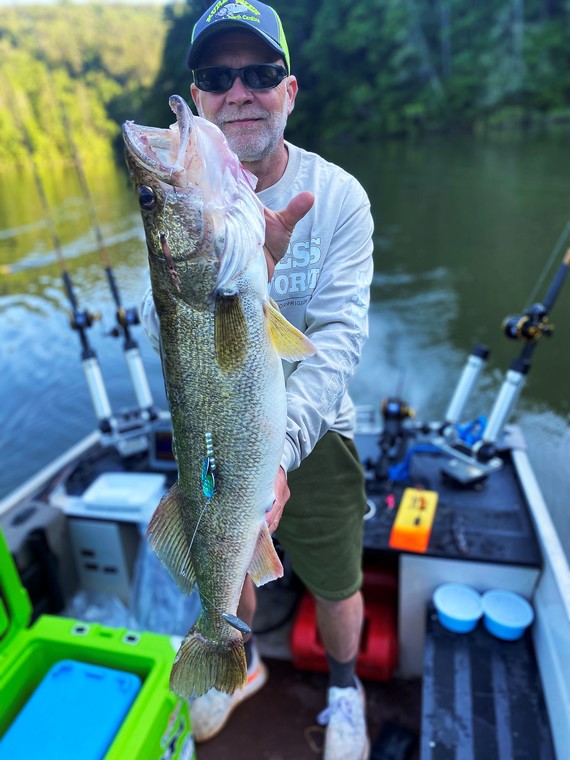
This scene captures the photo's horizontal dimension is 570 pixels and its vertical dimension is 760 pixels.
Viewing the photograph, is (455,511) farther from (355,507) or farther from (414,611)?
(355,507)

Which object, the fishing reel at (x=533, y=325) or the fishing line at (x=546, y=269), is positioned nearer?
the fishing reel at (x=533, y=325)

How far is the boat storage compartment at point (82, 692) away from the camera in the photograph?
1.83 m

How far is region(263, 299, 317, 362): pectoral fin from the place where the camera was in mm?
1393

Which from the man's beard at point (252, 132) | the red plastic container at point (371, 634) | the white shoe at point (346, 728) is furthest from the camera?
the red plastic container at point (371, 634)

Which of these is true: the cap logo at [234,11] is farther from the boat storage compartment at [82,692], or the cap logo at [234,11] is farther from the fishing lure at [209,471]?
the boat storage compartment at [82,692]

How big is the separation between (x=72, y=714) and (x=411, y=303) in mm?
9503

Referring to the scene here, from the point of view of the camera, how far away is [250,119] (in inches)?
69.3

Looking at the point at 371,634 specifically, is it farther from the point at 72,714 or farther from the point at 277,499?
the point at 277,499

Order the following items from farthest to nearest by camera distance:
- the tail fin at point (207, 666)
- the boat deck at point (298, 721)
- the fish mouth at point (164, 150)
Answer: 1. the boat deck at point (298, 721)
2. the tail fin at point (207, 666)
3. the fish mouth at point (164, 150)

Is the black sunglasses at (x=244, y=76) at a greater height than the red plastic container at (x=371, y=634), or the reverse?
the black sunglasses at (x=244, y=76)

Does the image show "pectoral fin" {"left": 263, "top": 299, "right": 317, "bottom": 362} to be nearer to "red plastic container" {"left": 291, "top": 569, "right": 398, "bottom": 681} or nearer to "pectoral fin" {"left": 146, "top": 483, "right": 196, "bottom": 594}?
"pectoral fin" {"left": 146, "top": 483, "right": 196, "bottom": 594}

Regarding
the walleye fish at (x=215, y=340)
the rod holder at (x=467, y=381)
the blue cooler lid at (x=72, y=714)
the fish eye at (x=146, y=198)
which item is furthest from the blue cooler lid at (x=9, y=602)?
the rod holder at (x=467, y=381)

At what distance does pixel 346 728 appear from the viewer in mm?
2521

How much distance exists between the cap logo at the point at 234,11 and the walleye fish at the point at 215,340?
59cm
